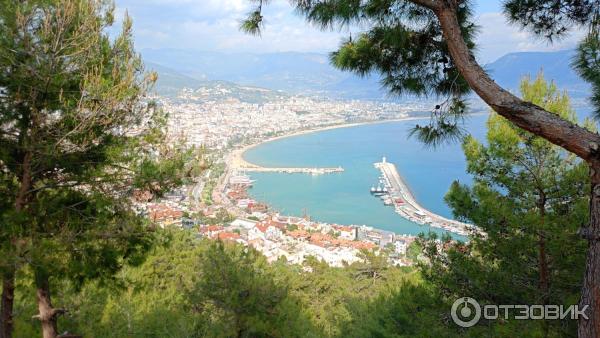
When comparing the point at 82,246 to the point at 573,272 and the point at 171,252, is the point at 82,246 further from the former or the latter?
the point at 171,252

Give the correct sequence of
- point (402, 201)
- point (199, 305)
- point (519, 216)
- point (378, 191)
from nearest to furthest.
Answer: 1. point (519, 216)
2. point (199, 305)
3. point (402, 201)
4. point (378, 191)

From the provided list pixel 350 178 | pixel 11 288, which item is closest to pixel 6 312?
pixel 11 288

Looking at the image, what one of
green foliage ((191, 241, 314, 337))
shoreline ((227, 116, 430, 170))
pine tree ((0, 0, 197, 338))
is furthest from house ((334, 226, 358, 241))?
pine tree ((0, 0, 197, 338))

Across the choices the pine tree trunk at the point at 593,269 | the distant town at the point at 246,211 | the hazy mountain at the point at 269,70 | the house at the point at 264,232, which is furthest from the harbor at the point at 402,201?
the hazy mountain at the point at 269,70

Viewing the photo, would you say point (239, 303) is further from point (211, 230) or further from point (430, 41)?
point (211, 230)

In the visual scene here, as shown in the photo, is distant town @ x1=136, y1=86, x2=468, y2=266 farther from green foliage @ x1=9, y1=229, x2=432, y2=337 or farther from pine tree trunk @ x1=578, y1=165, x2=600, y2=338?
pine tree trunk @ x1=578, y1=165, x2=600, y2=338

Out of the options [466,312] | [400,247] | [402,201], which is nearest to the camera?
[466,312]

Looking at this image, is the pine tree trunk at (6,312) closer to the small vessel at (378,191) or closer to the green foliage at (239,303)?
the green foliage at (239,303)
